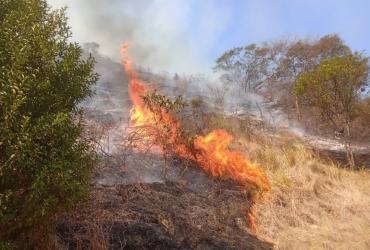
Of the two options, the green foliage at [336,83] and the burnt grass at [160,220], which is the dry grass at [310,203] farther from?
the green foliage at [336,83]

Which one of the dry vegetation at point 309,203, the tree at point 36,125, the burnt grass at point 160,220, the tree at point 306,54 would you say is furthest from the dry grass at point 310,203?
the tree at point 306,54

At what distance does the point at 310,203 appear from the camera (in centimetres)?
1112

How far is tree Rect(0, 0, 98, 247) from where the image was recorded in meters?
4.75

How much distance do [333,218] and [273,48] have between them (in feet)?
89.8

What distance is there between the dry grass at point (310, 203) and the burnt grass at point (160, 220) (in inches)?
25.5

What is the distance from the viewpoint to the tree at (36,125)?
4.75m

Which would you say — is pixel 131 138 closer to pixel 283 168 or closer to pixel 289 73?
pixel 283 168

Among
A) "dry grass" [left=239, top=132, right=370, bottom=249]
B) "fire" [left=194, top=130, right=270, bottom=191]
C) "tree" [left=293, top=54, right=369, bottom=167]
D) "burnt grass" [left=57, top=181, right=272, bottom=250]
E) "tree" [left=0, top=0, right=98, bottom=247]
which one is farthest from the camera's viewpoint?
"tree" [left=293, top=54, right=369, bottom=167]

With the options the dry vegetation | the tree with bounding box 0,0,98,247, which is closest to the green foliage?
the dry vegetation

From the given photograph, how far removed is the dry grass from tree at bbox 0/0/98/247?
17.4 ft

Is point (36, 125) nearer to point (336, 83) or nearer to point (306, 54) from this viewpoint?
point (336, 83)

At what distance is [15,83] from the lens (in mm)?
4738

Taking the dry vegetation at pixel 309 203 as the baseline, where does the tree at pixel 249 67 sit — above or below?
above

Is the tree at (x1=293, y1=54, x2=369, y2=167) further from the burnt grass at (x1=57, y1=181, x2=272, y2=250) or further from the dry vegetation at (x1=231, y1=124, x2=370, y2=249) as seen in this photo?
the burnt grass at (x1=57, y1=181, x2=272, y2=250)
